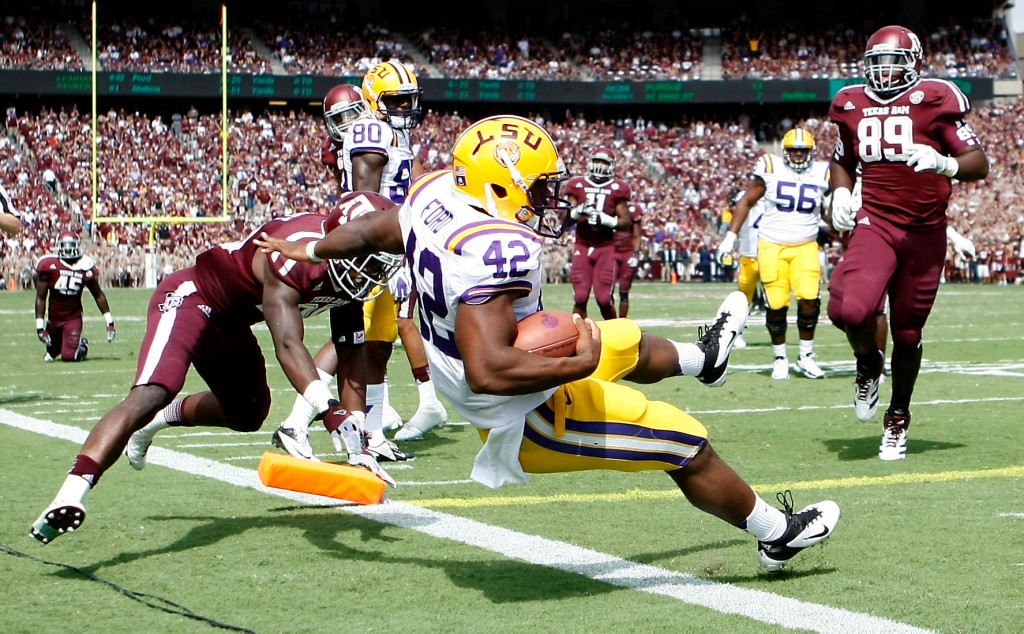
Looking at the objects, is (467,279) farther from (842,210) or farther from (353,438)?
(842,210)

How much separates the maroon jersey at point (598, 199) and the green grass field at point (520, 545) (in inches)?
227

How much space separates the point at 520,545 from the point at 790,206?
7402 millimetres

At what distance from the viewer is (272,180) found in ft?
114

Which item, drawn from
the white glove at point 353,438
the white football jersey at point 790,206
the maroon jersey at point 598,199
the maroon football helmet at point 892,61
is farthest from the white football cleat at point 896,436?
the maroon jersey at point 598,199

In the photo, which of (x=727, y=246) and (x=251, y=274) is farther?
(x=727, y=246)

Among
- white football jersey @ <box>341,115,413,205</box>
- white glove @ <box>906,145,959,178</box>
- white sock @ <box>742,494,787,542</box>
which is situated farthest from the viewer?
white football jersey @ <box>341,115,413,205</box>

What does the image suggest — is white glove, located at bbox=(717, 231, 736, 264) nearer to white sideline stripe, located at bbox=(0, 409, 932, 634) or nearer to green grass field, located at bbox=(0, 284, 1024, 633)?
green grass field, located at bbox=(0, 284, 1024, 633)

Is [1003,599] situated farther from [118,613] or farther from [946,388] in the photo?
[946,388]

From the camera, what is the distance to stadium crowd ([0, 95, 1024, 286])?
1246 inches

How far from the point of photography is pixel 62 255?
14.8 m

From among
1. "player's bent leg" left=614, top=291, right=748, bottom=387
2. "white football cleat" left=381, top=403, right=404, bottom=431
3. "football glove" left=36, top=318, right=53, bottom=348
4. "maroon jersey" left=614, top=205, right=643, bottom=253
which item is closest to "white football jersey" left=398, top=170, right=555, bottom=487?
"player's bent leg" left=614, top=291, right=748, bottom=387

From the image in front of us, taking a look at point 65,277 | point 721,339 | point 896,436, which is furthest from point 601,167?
point 721,339

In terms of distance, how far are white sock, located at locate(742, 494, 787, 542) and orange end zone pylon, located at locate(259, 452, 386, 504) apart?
1.29 m

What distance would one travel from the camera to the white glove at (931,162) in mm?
6406
